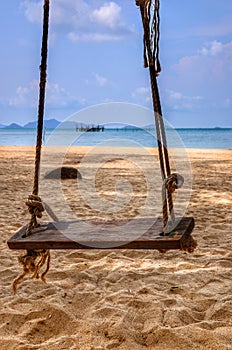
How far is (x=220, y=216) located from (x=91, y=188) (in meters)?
3.58

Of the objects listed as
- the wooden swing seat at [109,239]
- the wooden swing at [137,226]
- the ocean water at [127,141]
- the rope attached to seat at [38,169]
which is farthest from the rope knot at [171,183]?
the ocean water at [127,141]

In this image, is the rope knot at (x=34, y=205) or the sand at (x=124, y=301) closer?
the sand at (x=124, y=301)

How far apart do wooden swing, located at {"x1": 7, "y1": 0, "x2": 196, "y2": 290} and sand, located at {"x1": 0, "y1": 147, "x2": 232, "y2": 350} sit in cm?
44

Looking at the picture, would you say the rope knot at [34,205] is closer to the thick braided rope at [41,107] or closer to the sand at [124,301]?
the thick braided rope at [41,107]

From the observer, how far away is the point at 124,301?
3.26 meters

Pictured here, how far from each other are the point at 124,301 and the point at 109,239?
3.10ft

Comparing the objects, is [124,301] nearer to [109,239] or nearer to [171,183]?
[109,239]

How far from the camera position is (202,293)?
3414 mm

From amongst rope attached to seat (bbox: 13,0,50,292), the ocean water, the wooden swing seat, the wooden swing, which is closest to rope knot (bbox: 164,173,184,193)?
the wooden swing

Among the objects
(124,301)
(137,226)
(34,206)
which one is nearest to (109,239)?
(137,226)

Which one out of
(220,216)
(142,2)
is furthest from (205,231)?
(142,2)

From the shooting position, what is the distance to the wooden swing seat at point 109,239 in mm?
2375

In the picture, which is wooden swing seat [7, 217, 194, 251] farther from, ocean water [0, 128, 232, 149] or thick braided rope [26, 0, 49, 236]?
ocean water [0, 128, 232, 149]

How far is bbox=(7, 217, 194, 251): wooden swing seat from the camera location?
93.5 inches
